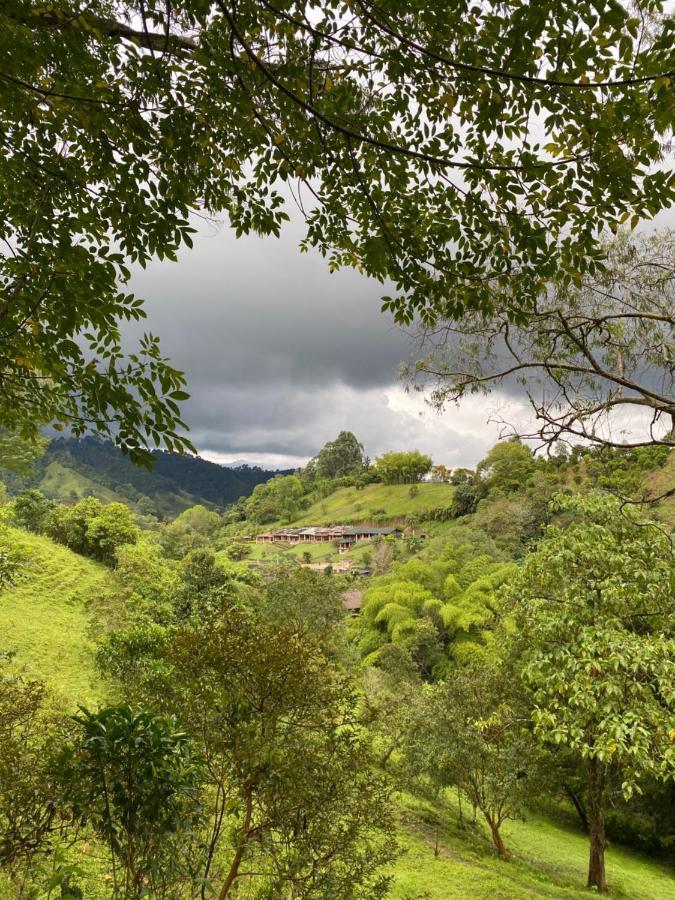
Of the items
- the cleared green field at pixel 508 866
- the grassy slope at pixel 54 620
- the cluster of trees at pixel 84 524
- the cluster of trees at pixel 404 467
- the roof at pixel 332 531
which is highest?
the cluster of trees at pixel 404 467

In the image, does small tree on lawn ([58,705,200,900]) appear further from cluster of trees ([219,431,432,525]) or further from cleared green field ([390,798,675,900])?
cluster of trees ([219,431,432,525])

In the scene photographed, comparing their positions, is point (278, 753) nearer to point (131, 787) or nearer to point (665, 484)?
point (131, 787)

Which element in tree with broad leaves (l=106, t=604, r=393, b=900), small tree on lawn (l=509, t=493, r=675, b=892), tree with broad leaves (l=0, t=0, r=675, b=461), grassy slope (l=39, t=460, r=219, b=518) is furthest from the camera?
grassy slope (l=39, t=460, r=219, b=518)

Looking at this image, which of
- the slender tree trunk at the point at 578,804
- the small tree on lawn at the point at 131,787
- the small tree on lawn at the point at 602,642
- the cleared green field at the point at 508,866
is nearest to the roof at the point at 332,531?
the slender tree trunk at the point at 578,804

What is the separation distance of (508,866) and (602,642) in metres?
7.39

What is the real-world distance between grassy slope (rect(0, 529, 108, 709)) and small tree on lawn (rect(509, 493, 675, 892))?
8.04 meters

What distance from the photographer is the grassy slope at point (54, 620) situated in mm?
13055

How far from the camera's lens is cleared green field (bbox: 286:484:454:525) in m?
66.9

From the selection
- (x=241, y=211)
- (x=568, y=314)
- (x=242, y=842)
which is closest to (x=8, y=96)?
(x=241, y=211)

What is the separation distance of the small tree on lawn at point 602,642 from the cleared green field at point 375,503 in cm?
5190

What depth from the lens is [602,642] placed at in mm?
6117

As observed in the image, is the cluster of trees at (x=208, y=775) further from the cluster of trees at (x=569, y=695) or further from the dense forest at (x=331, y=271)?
the cluster of trees at (x=569, y=695)

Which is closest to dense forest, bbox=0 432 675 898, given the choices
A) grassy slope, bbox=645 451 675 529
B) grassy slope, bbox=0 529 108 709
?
→ grassy slope, bbox=0 529 108 709

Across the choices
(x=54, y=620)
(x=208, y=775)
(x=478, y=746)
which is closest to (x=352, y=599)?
(x=54, y=620)
